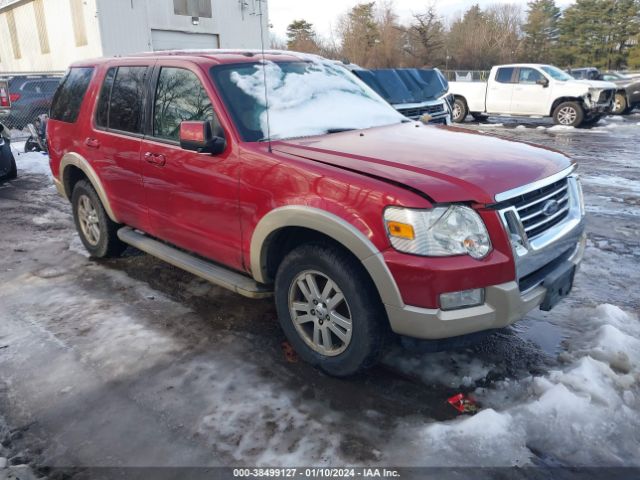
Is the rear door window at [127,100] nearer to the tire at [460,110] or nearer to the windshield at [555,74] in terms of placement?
the windshield at [555,74]

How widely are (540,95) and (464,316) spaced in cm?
1510

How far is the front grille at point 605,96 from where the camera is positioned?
15242mm

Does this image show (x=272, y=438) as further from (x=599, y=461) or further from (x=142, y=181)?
(x=142, y=181)

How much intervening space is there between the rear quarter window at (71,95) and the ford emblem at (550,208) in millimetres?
4193

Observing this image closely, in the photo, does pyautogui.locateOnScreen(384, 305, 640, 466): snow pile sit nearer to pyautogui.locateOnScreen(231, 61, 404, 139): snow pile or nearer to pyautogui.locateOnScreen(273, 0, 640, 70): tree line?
pyautogui.locateOnScreen(231, 61, 404, 139): snow pile

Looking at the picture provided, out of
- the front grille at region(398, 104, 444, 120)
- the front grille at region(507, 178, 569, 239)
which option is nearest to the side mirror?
the front grille at region(507, 178, 569, 239)

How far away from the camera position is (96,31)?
20.3m


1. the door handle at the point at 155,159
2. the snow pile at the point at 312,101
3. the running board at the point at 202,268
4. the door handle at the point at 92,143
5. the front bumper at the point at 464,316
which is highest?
the snow pile at the point at 312,101

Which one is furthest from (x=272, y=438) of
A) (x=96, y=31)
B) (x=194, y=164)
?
(x=96, y=31)

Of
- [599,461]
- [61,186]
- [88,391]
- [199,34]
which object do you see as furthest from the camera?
[199,34]

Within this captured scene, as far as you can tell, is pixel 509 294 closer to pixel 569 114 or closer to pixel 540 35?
pixel 569 114

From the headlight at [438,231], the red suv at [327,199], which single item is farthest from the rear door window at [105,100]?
the headlight at [438,231]

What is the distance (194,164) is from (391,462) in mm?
2343

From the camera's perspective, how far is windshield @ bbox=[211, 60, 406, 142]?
11.9 feet
